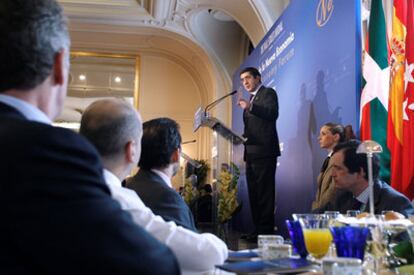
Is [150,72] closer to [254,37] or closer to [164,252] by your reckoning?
[254,37]

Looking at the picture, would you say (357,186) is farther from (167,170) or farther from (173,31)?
(173,31)

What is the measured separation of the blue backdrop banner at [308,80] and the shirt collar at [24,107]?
2464 mm

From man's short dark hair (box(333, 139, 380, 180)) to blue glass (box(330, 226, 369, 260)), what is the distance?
143cm

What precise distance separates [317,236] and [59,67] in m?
0.76

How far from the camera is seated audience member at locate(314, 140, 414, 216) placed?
7.30 ft

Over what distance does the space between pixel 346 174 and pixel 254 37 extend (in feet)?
13.9

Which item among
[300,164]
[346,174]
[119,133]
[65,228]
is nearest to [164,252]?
[65,228]

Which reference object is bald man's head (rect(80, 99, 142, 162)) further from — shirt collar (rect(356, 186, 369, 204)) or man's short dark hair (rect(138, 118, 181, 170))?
shirt collar (rect(356, 186, 369, 204))

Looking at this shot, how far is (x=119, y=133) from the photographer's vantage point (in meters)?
1.39

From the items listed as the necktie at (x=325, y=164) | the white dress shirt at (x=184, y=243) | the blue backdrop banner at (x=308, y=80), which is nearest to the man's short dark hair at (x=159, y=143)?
the white dress shirt at (x=184, y=243)

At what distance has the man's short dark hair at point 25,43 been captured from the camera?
2.43ft

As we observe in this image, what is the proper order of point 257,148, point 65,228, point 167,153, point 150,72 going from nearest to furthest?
1. point 65,228
2. point 167,153
3. point 257,148
4. point 150,72

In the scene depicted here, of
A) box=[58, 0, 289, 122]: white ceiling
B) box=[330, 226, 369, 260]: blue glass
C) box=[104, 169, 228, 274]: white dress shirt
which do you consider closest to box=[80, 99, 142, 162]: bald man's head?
box=[104, 169, 228, 274]: white dress shirt

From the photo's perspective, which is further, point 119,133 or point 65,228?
point 119,133
